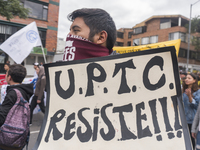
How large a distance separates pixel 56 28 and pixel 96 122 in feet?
65.1

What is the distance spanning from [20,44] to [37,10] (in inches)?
584

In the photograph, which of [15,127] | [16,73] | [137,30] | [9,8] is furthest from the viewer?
[137,30]

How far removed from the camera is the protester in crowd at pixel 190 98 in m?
3.23

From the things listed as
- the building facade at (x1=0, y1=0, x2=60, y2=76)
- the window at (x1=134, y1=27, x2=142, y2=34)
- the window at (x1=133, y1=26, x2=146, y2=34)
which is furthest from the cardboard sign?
the window at (x1=134, y1=27, x2=142, y2=34)

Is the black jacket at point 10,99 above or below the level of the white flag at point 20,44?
below

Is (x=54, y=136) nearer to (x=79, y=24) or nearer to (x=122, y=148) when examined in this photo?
(x=122, y=148)

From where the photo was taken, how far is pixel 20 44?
17.0ft

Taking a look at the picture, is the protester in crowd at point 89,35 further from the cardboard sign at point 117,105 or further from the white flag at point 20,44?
the white flag at point 20,44

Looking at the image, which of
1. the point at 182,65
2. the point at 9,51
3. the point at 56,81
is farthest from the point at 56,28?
the point at 56,81

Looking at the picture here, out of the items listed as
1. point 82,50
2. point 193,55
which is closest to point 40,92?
point 82,50

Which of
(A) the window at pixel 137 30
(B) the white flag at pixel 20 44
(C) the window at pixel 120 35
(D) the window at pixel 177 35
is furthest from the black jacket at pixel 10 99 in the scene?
(C) the window at pixel 120 35

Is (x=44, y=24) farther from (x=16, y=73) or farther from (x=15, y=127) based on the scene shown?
(x=15, y=127)

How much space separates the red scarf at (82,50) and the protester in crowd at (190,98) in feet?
9.22

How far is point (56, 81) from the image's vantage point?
0.98 meters
